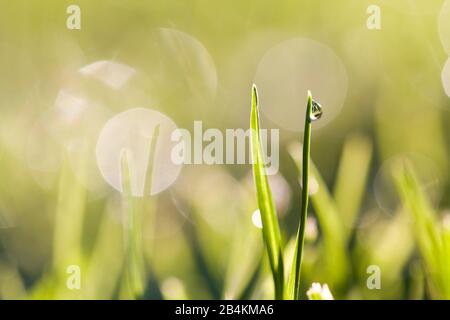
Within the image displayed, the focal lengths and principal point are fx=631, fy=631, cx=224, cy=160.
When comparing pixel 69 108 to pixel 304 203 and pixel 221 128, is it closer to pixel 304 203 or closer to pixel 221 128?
pixel 221 128

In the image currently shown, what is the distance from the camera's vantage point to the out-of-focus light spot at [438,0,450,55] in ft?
2.39

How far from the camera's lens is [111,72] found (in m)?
0.83

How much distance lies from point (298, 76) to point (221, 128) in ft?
0.67

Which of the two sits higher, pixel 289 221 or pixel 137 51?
pixel 137 51

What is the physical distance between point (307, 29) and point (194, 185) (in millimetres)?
313

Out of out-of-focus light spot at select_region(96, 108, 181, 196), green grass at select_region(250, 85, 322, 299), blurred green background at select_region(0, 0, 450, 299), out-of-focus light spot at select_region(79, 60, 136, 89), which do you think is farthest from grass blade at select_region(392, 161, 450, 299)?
out-of-focus light spot at select_region(79, 60, 136, 89)

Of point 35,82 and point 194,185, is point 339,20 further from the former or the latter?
point 35,82

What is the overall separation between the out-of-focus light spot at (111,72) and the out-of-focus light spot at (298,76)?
176mm

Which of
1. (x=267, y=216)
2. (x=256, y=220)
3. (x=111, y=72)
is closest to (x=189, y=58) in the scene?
(x=111, y=72)
